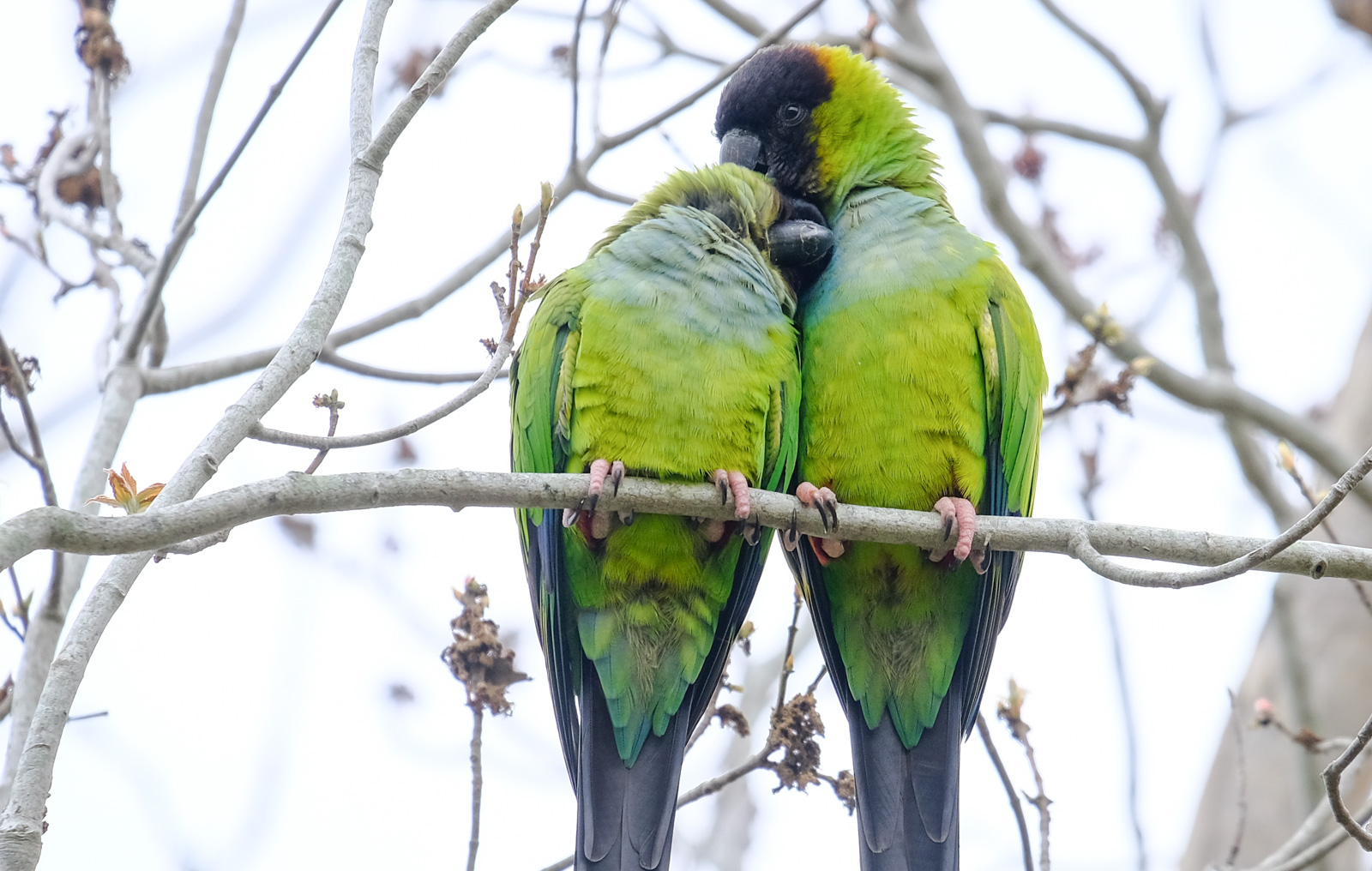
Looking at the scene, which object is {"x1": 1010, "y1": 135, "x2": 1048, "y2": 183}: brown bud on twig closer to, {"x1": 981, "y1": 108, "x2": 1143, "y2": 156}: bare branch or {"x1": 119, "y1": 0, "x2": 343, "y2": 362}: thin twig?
{"x1": 981, "y1": 108, "x2": 1143, "y2": 156}: bare branch

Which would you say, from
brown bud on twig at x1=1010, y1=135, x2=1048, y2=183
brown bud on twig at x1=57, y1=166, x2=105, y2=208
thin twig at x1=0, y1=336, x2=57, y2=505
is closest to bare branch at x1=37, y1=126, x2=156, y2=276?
brown bud on twig at x1=57, y1=166, x2=105, y2=208

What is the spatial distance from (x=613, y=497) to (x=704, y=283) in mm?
917

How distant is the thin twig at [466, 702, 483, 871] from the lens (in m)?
3.38

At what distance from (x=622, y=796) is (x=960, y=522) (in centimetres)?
134

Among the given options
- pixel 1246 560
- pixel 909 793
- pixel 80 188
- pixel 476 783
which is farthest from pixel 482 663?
pixel 80 188

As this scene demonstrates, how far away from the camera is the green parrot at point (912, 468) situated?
4.02 meters

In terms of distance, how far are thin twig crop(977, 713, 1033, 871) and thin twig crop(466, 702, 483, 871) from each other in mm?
1562

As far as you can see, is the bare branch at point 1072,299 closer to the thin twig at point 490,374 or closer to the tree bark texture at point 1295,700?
the tree bark texture at point 1295,700

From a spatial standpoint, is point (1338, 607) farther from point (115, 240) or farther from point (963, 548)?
point (115, 240)

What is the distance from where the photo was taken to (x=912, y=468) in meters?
4.03

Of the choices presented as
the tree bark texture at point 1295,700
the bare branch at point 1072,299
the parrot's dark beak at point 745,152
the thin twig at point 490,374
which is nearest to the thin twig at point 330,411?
the thin twig at point 490,374

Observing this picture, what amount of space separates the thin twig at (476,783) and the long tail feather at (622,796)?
1.23 feet

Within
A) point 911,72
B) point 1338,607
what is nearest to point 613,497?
point 911,72

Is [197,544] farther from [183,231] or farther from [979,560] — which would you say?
[979,560]
